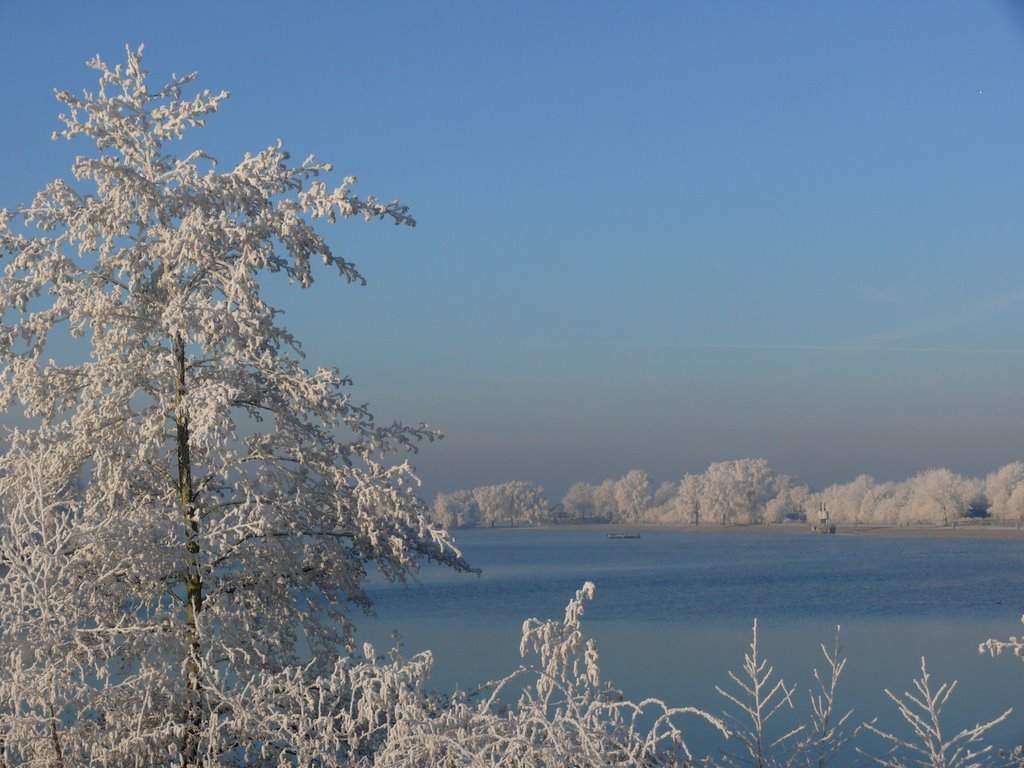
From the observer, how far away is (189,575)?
30.6ft

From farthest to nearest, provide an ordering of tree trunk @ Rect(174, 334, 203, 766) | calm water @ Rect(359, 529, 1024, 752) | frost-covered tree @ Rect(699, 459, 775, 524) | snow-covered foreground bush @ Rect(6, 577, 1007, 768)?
frost-covered tree @ Rect(699, 459, 775, 524), calm water @ Rect(359, 529, 1024, 752), tree trunk @ Rect(174, 334, 203, 766), snow-covered foreground bush @ Rect(6, 577, 1007, 768)

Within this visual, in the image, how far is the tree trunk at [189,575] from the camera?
27.8 ft

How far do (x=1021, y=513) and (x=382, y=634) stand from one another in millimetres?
104830

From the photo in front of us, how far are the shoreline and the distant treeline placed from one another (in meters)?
1.60

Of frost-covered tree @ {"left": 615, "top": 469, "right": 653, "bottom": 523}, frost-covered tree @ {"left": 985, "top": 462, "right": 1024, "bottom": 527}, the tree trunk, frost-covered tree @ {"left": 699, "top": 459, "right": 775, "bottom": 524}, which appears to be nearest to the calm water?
the tree trunk

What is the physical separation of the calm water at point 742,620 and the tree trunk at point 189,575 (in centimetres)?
297

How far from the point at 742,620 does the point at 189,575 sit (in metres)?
31.3

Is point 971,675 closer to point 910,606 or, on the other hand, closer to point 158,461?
point 910,606

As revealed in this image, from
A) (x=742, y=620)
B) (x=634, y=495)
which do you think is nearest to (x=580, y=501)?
(x=634, y=495)

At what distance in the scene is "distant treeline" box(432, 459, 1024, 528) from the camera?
398 ft

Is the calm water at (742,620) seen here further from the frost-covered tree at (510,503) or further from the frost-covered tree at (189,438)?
the frost-covered tree at (510,503)

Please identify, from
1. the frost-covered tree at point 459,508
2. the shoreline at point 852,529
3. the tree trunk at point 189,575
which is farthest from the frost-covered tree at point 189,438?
the frost-covered tree at point 459,508

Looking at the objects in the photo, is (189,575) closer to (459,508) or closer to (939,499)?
(939,499)

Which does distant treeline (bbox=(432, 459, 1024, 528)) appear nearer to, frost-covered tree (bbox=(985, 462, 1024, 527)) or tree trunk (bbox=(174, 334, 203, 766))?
frost-covered tree (bbox=(985, 462, 1024, 527))
